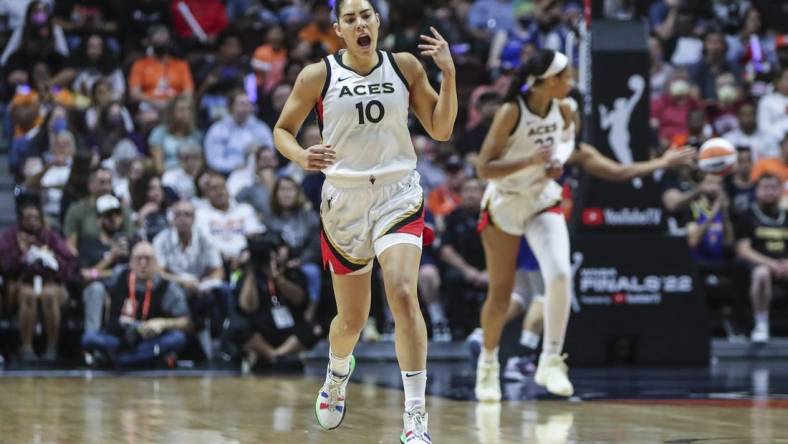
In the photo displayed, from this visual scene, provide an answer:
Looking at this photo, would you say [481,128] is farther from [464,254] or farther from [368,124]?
[368,124]

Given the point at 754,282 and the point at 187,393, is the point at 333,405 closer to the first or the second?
the point at 187,393

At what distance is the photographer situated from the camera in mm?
12320

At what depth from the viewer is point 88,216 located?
43.9 ft

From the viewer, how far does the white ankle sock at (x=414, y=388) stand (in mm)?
6230

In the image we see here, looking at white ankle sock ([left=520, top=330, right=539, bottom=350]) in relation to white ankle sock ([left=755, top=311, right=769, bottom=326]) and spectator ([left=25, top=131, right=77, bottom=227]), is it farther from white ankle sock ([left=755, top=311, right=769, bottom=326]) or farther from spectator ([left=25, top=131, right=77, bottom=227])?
spectator ([left=25, top=131, right=77, bottom=227])

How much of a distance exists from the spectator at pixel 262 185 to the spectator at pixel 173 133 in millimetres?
778

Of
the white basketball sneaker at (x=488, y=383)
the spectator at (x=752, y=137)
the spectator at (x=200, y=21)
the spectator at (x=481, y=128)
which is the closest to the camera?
the white basketball sneaker at (x=488, y=383)

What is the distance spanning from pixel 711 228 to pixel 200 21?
708cm

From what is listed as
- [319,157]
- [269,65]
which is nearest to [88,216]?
[269,65]

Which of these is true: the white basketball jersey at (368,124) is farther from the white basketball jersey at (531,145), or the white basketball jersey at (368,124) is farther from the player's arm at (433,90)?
the white basketball jersey at (531,145)

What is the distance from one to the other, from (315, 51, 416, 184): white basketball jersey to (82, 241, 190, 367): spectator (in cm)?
598

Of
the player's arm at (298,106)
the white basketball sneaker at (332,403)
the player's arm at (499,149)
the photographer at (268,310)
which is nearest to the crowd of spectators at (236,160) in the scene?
the photographer at (268,310)

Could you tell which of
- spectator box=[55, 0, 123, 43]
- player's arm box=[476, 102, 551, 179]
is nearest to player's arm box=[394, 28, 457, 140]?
player's arm box=[476, 102, 551, 179]

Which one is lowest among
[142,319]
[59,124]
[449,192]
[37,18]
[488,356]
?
[488,356]
